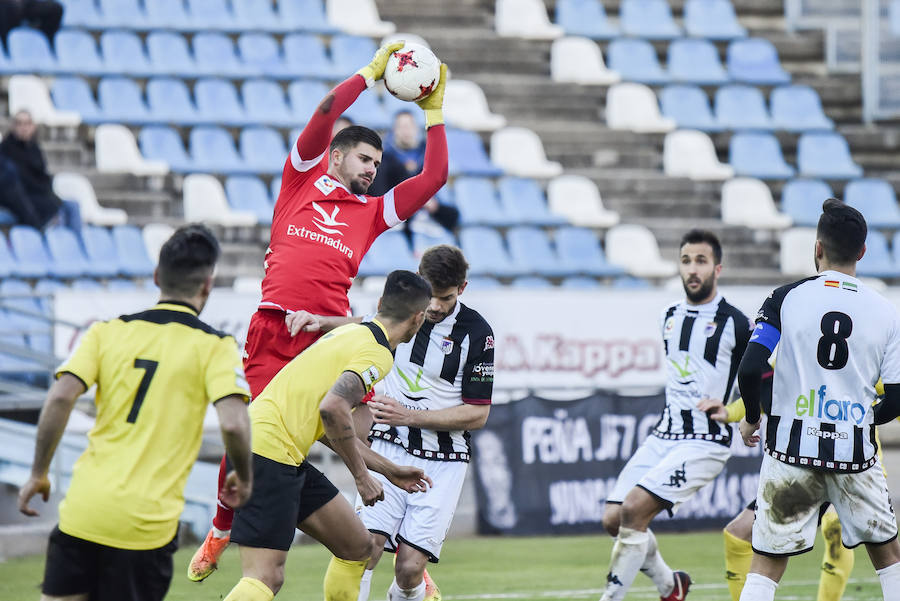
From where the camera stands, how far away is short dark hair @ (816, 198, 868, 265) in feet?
20.4

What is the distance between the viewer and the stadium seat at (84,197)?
14.8m

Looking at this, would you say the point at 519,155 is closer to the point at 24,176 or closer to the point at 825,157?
the point at 825,157

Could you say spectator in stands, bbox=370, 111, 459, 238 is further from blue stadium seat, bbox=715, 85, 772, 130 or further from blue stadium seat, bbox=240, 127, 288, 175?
blue stadium seat, bbox=715, 85, 772, 130

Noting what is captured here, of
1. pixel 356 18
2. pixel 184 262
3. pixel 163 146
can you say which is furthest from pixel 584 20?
pixel 184 262

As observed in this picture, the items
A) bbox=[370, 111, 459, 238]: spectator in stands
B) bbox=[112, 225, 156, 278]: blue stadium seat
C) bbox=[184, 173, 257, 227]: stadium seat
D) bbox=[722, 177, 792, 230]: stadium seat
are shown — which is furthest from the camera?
bbox=[722, 177, 792, 230]: stadium seat

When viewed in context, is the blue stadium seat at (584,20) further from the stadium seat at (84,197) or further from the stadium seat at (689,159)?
the stadium seat at (84,197)

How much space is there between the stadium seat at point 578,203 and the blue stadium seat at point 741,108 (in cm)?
284

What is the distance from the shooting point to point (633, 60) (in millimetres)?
19188

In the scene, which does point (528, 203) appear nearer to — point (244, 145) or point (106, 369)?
point (244, 145)

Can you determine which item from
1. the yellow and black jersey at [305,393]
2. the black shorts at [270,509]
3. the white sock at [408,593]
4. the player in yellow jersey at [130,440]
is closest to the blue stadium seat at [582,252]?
the white sock at [408,593]

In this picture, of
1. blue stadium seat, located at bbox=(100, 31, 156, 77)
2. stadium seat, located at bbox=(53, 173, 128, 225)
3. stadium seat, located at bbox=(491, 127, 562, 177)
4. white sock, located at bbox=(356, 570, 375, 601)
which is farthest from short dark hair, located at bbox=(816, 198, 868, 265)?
blue stadium seat, located at bbox=(100, 31, 156, 77)

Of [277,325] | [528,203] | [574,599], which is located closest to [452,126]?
[528,203]

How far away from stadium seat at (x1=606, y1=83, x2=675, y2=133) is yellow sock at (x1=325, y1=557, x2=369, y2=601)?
12953 millimetres

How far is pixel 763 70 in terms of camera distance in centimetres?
1950
